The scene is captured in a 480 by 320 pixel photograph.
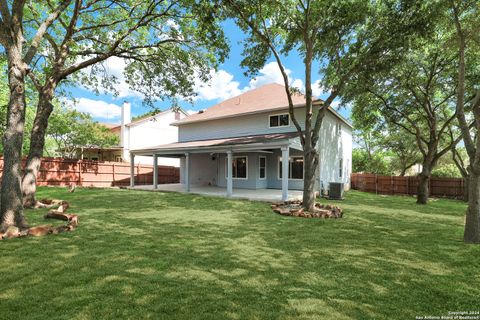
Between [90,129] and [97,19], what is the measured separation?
15.2 m

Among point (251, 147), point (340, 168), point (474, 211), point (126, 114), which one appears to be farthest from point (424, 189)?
point (126, 114)

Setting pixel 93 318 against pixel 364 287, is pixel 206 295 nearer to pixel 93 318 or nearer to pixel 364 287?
pixel 93 318

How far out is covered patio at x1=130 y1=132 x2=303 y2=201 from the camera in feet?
42.4

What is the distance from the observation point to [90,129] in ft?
80.5

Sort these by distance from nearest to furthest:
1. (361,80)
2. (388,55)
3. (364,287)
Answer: (364,287)
(388,55)
(361,80)

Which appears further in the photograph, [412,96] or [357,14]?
[412,96]

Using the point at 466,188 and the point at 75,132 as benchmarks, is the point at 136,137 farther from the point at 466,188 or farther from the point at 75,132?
the point at 466,188

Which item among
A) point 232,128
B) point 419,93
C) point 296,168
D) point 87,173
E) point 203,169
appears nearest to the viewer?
point 419,93

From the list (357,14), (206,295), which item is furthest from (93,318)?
(357,14)

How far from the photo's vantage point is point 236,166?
18156 millimetres

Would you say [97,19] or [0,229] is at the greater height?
[97,19]

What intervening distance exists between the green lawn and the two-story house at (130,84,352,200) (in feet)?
23.8

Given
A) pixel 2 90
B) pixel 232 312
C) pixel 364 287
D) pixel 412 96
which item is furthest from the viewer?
pixel 2 90

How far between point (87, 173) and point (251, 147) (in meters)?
13.4
